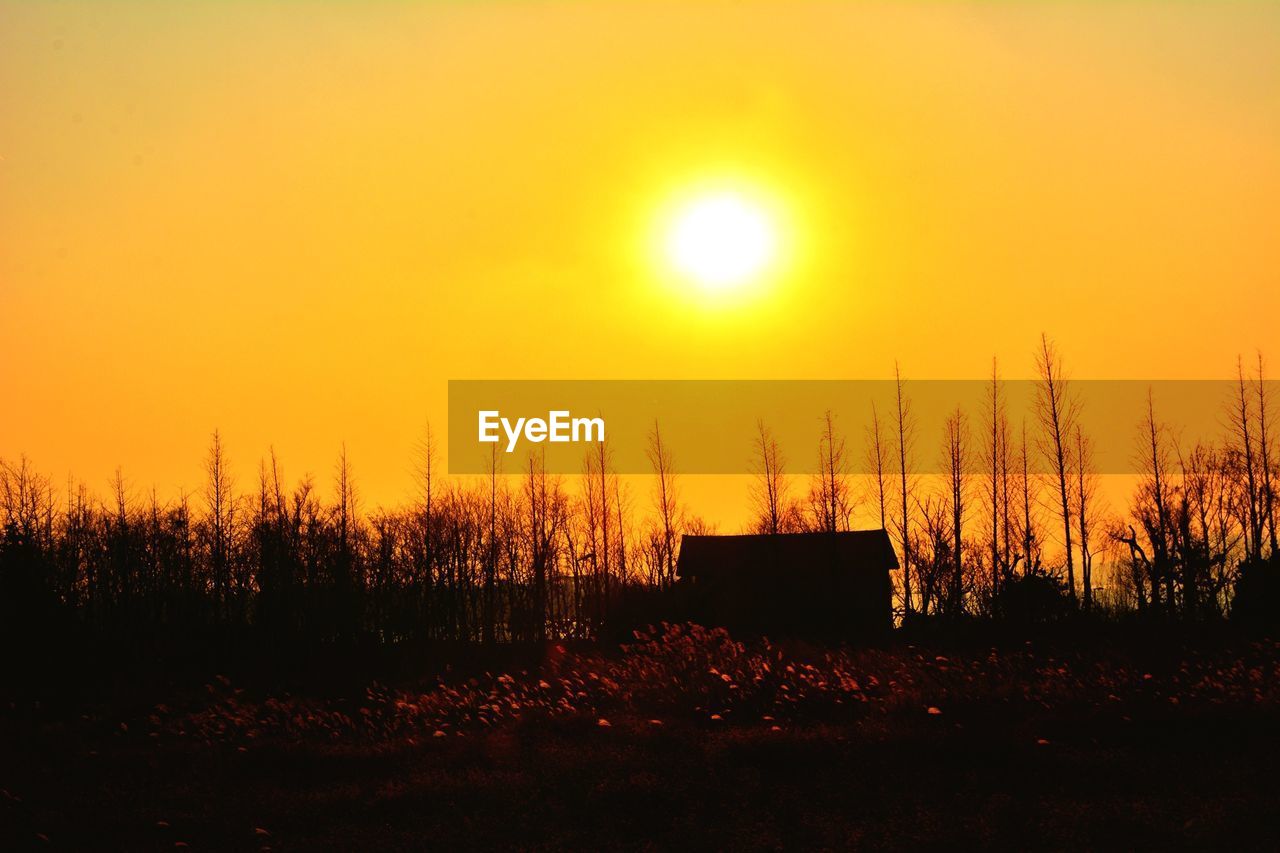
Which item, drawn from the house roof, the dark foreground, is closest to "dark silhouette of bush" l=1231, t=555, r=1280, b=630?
the house roof

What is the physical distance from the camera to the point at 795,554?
4850cm

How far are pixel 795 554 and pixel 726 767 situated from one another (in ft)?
119

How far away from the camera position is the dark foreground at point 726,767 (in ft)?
34.9

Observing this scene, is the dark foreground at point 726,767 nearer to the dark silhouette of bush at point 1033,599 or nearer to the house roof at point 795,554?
the dark silhouette of bush at point 1033,599

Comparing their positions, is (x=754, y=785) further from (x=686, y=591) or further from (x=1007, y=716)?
(x=686, y=591)

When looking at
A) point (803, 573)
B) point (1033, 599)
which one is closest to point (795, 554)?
point (803, 573)

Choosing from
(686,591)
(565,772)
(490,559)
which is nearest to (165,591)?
(490,559)

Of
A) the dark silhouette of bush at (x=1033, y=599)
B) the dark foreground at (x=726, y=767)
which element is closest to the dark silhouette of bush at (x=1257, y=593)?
the dark silhouette of bush at (x=1033, y=599)

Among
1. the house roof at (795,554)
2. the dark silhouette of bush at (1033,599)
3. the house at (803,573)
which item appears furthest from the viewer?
the house roof at (795,554)

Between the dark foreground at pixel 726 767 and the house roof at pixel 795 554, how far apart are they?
28354 millimetres

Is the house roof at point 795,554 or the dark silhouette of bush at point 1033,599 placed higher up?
the house roof at point 795,554

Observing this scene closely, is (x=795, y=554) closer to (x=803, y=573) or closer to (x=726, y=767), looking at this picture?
(x=803, y=573)

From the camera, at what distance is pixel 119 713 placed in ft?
81.7

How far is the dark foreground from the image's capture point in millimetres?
10633
